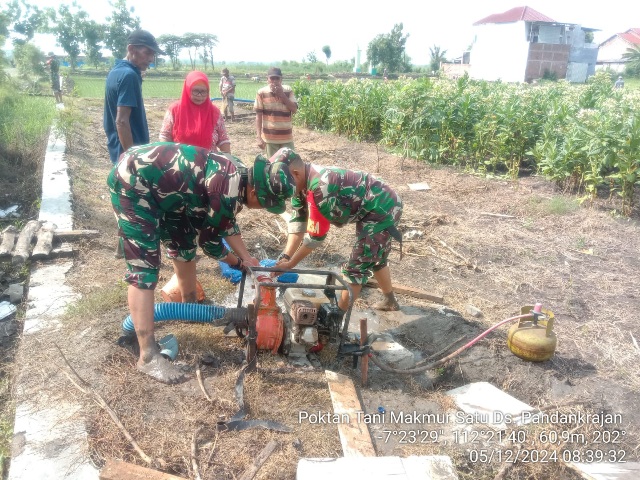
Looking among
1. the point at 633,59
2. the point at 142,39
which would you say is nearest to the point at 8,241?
the point at 142,39

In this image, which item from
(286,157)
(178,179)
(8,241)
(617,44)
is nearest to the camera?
(178,179)

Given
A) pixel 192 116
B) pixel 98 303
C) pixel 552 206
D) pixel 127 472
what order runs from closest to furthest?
pixel 127 472 < pixel 98 303 < pixel 192 116 < pixel 552 206

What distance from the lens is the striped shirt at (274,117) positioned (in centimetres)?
680

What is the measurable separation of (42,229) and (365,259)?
3.67 m

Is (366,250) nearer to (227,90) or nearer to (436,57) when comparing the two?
(227,90)

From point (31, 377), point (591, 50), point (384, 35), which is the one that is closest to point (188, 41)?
point (384, 35)

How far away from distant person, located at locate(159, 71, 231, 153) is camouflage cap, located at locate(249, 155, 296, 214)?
170 centimetres

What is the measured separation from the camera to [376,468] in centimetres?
233

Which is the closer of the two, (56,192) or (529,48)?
(56,192)

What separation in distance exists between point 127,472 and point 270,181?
172 centimetres

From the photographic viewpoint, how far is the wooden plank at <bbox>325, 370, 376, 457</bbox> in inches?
105

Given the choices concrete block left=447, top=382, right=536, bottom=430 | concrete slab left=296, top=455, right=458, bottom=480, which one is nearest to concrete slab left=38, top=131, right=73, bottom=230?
concrete slab left=296, top=455, right=458, bottom=480

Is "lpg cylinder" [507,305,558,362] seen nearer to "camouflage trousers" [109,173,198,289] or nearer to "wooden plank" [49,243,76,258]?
"camouflage trousers" [109,173,198,289]

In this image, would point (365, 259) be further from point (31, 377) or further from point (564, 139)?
point (564, 139)
